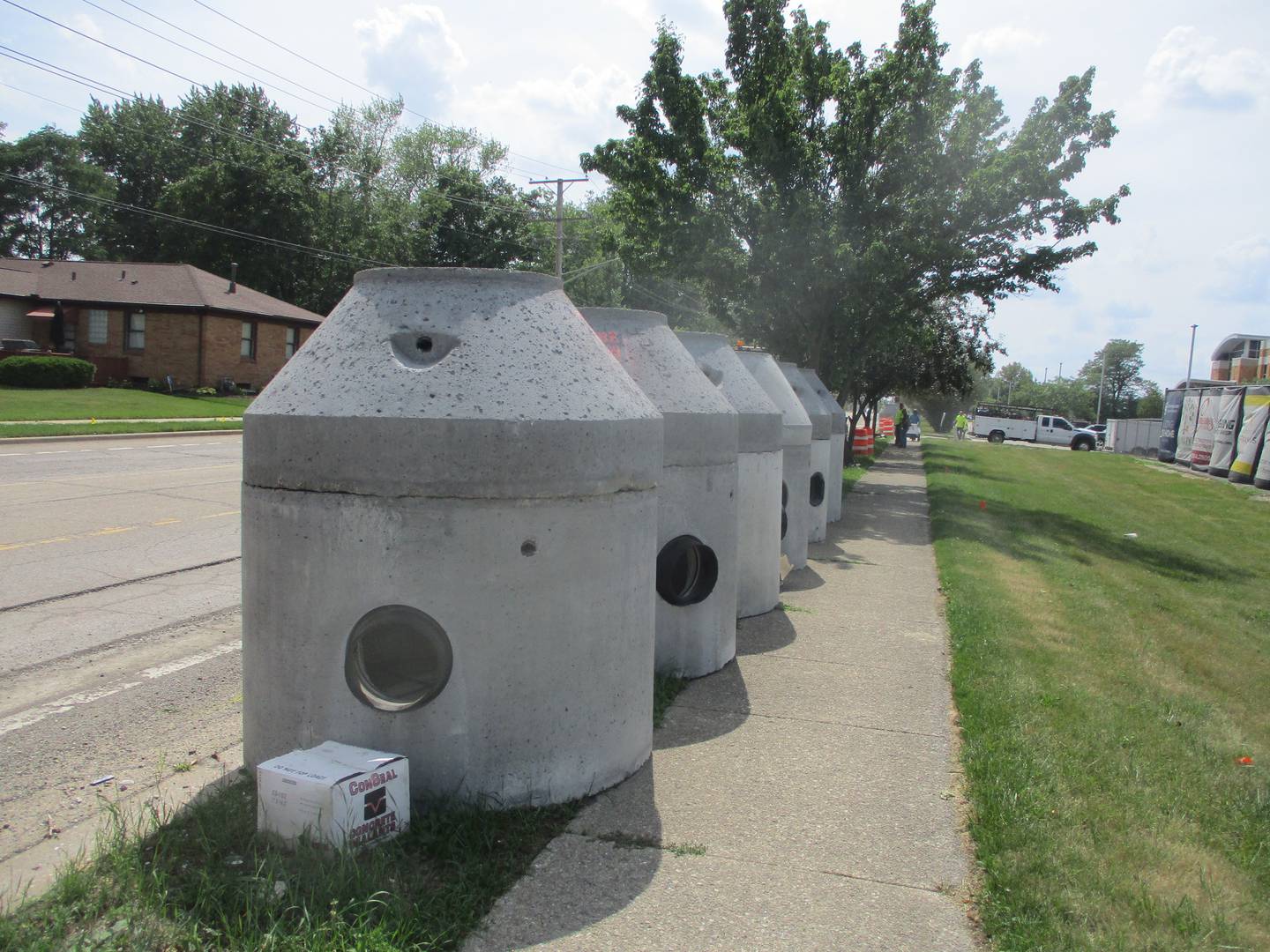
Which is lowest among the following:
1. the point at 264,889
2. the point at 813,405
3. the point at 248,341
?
the point at 264,889

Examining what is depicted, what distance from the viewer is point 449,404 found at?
13.3 feet

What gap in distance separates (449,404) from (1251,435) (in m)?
29.2

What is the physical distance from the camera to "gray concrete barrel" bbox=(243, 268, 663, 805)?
3.97 meters

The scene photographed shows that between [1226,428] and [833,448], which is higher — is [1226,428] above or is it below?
above

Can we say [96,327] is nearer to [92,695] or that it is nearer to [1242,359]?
[92,695]

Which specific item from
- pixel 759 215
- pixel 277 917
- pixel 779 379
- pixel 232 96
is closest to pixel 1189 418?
pixel 759 215

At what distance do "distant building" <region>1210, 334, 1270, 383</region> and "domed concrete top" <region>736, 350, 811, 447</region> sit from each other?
52044 mm

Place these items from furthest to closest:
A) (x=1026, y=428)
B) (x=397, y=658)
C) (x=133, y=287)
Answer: (x=1026, y=428)
(x=133, y=287)
(x=397, y=658)

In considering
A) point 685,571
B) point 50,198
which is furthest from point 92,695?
point 50,198

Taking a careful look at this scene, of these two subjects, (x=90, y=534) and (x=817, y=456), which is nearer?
(x=90, y=534)

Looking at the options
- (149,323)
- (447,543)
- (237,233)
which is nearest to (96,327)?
(149,323)

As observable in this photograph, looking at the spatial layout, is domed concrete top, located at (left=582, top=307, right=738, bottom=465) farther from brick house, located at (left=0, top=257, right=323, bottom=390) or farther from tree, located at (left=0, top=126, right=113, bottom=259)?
tree, located at (left=0, top=126, right=113, bottom=259)

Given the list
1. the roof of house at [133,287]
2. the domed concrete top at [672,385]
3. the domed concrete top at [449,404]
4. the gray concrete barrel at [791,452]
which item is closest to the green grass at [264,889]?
the domed concrete top at [449,404]

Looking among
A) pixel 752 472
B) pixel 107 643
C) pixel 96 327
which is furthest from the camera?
pixel 96 327
